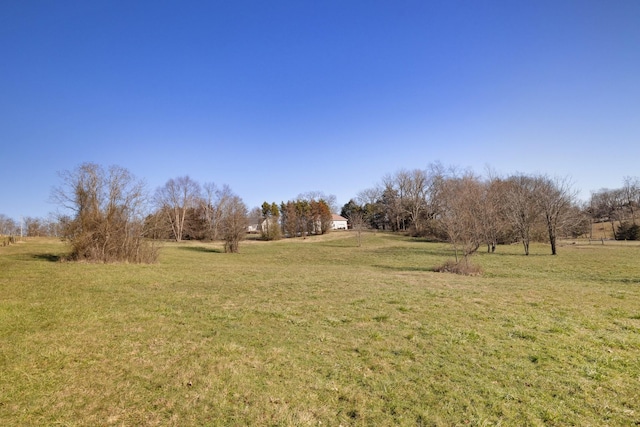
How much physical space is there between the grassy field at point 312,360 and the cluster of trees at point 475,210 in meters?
11.9

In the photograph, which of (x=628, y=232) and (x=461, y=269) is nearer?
(x=461, y=269)

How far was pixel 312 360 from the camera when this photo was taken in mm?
4969

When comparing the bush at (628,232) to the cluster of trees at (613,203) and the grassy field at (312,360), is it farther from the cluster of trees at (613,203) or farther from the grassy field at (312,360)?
the grassy field at (312,360)

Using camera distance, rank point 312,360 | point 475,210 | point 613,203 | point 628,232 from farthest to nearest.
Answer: point 613,203 → point 628,232 → point 475,210 → point 312,360

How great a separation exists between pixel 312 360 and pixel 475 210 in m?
25.7

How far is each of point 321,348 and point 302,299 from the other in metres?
4.26

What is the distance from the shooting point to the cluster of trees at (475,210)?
2091 cm

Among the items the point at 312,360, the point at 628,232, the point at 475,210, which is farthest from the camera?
the point at 628,232

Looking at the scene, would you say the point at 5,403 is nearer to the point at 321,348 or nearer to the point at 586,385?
the point at 321,348

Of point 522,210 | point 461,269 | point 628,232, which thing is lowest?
point 461,269

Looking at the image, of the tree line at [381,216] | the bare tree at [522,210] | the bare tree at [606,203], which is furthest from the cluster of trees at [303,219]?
the bare tree at [606,203]

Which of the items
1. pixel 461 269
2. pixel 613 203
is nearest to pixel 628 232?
pixel 613 203

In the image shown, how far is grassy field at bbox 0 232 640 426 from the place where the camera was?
139 inches

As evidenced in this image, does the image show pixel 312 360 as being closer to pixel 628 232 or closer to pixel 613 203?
pixel 628 232
